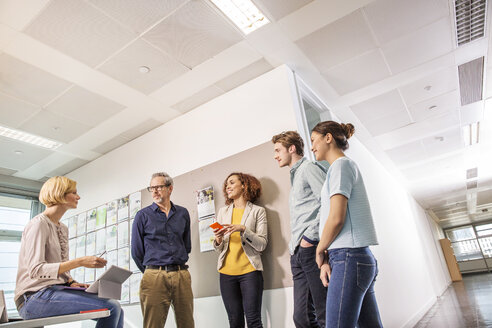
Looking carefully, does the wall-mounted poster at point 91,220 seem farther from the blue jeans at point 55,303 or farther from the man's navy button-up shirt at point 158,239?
the blue jeans at point 55,303

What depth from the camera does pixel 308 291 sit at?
6.57ft

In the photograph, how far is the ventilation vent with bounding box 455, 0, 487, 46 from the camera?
278 cm

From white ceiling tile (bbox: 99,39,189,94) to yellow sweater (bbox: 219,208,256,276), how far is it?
5.41 ft

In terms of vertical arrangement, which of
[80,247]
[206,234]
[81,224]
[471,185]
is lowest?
[206,234]

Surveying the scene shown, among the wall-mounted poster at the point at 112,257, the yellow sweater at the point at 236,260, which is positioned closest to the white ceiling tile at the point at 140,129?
the wall-mounted poster at the point at 112,257

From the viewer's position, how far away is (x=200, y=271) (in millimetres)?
3146

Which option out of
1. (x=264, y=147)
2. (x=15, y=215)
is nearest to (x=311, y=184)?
(x=264, y=147)

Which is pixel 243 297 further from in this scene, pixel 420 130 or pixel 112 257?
pixel 420 130

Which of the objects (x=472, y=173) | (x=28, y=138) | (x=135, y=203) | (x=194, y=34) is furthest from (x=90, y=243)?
(x=472, y=173)

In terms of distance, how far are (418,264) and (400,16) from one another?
546 centimetres

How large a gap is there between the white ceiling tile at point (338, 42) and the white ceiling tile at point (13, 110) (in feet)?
9.67

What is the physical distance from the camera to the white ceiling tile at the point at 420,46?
9.98 ft

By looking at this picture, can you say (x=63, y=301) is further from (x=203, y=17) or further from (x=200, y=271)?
(x=203, y=17)

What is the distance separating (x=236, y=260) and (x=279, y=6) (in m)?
2.10
